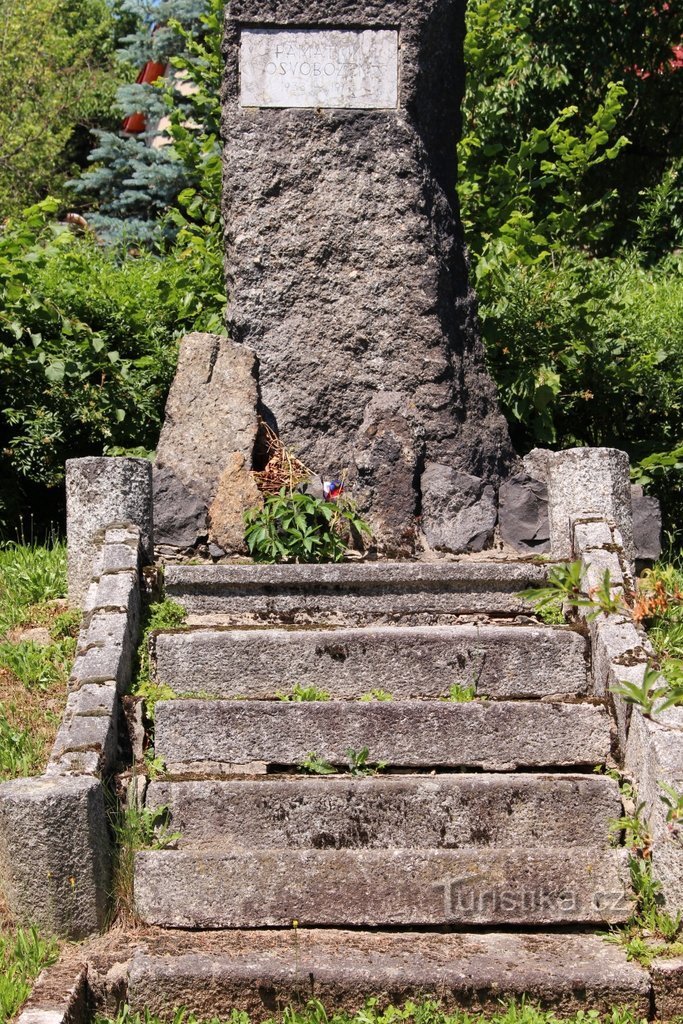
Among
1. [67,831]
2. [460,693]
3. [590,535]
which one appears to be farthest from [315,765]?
[590,535]

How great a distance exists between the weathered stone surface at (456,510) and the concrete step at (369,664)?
1.18m

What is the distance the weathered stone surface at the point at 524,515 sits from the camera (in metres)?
5.72

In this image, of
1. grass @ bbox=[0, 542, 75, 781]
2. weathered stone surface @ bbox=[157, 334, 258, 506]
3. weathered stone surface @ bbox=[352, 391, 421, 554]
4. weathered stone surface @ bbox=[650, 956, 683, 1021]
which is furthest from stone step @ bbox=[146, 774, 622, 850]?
weathered stone surface @ bbox=[157, 334, 258, 506]

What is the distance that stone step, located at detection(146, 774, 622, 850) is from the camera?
3.99 metres

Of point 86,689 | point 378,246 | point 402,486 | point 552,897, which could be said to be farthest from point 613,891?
point 378,246

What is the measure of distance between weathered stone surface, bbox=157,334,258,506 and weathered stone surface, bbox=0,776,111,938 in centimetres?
221

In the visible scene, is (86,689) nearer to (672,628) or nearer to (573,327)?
(672,628)

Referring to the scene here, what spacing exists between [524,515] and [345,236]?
167cm

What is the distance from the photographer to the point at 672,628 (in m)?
5.23

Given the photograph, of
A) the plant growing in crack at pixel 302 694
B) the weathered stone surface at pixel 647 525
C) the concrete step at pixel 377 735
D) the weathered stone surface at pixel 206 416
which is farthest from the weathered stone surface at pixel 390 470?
the concrete step at pixel 377 735

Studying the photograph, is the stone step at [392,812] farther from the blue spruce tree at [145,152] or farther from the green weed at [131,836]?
the blue spruce tree at [145,152]

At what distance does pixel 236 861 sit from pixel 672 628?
233cm

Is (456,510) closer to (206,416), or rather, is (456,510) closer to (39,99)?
(206,416)

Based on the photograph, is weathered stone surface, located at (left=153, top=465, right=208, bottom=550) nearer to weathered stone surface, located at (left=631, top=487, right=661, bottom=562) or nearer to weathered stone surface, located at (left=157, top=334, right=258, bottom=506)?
weathered stone surface, located at (left=157, top=334, right=258, bottom=506)
